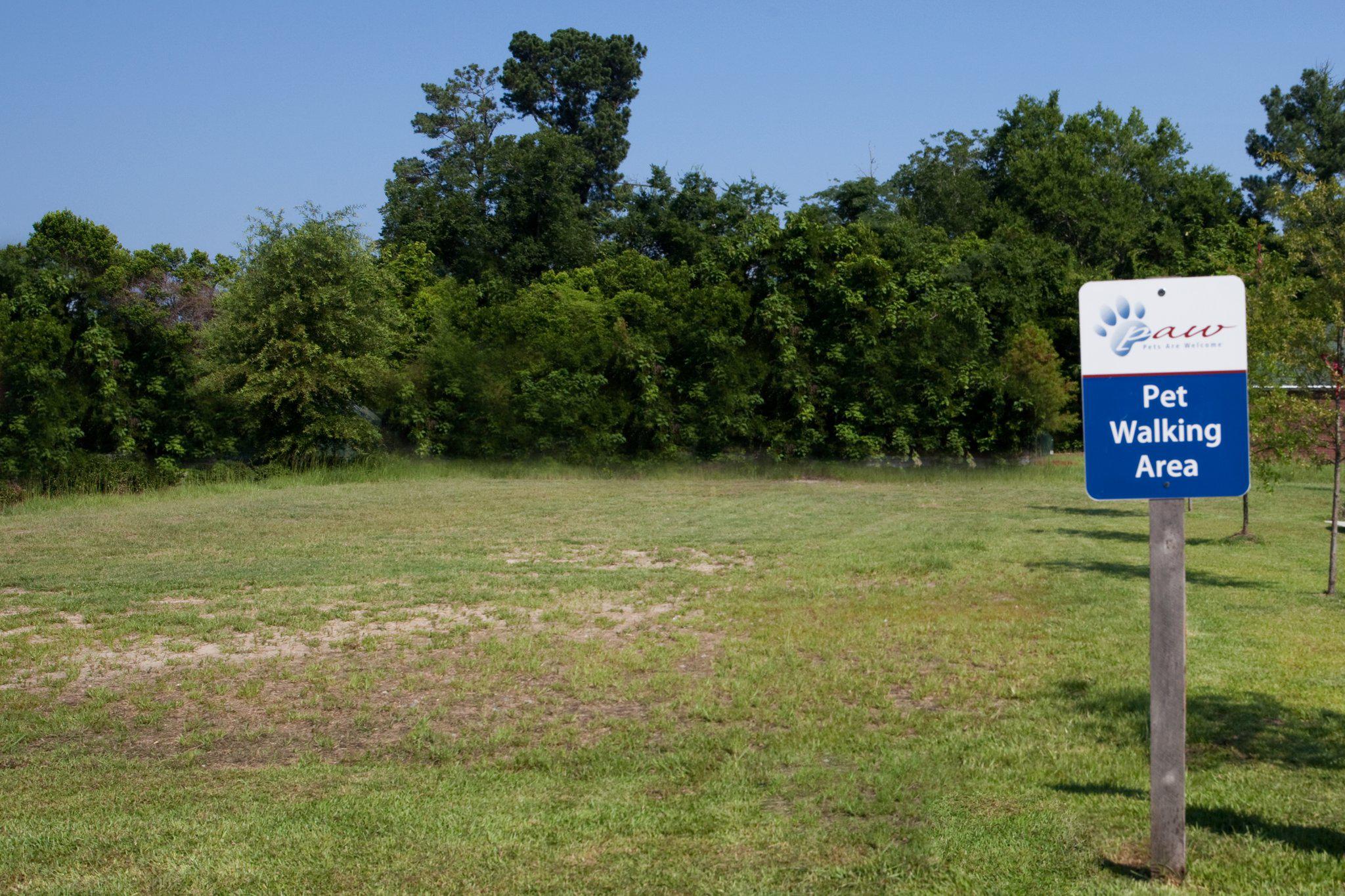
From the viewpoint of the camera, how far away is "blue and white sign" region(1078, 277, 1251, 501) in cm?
390

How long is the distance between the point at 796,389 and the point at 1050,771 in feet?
91.5

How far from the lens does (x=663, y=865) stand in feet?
14.3

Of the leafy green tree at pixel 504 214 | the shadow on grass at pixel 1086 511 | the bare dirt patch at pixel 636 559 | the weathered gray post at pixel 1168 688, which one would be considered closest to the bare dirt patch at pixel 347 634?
the bare dirt patch at pixel 636 559

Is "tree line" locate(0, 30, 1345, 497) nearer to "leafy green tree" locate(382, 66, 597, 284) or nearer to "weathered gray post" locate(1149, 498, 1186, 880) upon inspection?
"leafy green tree" locate(382, 66, 597, 284)

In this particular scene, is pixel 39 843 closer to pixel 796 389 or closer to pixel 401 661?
pixel 401 661

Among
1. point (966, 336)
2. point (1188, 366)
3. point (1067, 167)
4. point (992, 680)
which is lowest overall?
point (992, 680)

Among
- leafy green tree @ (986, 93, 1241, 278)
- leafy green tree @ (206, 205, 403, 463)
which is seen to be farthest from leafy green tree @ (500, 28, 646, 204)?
leafy green tree @ (206, 205, 403, 463)

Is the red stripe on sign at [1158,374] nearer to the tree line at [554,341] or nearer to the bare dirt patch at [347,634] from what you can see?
the bare dirt patch at [347,634]

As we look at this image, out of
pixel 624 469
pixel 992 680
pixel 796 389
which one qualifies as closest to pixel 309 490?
pixel 624 469

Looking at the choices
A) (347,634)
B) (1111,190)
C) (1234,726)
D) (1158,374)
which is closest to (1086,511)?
(1234,726)

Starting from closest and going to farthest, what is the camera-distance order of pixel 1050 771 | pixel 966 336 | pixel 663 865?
pixel 663 865, pixel 1050 771, pixel 966 336

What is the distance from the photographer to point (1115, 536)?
54.1ft

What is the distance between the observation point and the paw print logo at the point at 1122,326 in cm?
400

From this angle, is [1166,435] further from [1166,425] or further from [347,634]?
[347,634]
